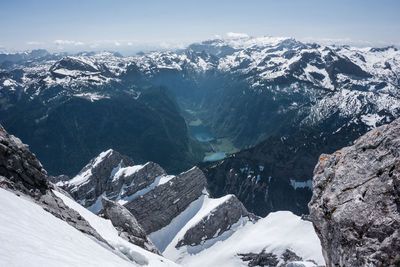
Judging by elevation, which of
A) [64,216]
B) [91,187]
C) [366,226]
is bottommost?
[91,187]

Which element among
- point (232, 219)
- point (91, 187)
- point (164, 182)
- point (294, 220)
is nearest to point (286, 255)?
point (294, 220)

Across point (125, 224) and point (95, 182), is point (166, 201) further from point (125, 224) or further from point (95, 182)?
point (125, 224)

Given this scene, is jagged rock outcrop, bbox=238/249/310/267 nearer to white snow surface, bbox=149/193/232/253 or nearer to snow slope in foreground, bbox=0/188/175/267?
white snow surface, bbox=149/193/232/253

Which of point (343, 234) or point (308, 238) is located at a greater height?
point (343, 234)

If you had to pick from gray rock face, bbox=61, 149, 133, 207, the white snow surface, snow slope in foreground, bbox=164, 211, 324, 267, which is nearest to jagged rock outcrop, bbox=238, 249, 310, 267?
snow slope in foreground, bbox=164, 211, 324, 267

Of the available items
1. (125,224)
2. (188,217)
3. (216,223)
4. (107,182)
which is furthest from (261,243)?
(107,182)

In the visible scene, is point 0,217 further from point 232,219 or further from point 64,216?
point 232,219

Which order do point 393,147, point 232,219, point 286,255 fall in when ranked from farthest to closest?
point 232,219, point 286,255, point 393,147
